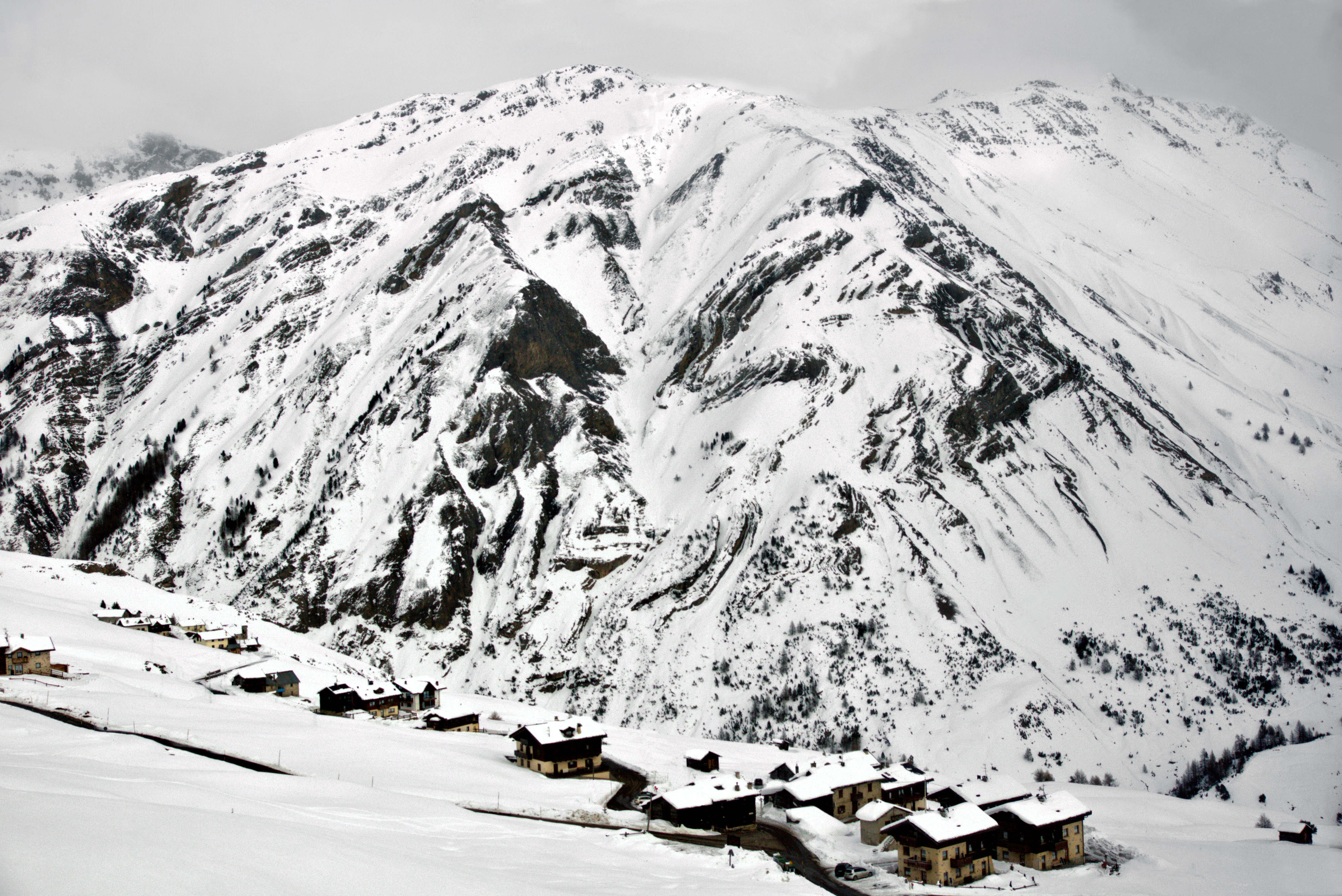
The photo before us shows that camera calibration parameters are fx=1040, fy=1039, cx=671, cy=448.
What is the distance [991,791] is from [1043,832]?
34.0 feet

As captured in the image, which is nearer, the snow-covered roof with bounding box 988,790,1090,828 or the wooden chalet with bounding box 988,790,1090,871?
the snow-covered roof with bounding box 988,790,1090,828

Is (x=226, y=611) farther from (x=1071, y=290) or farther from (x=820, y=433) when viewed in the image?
(x=1071, y=290)

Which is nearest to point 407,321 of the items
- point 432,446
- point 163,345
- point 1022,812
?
point 432,446

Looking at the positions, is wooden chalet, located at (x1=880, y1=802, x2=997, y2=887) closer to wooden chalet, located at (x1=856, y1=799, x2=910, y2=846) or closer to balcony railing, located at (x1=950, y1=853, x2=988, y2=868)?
balcony railing, located at (x1=950, y1=853, x2=988, y2=868)

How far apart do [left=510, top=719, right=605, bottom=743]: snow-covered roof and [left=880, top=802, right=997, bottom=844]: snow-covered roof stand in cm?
1980

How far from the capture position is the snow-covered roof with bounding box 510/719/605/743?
61.2 meters

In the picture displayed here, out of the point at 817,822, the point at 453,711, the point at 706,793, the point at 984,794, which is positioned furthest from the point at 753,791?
the point at 453,711

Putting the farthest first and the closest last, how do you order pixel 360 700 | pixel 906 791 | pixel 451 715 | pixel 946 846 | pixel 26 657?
1. pixel 451 715
2. pixel 360 700
3. pixel 26 657
4. pixel 906 791
5. pixel 946 846

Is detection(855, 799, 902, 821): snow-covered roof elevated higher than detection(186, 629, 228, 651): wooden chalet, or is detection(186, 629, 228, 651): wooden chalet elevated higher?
detection(186, 629, 228, 651): wooden chalet

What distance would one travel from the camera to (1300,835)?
2138 inches

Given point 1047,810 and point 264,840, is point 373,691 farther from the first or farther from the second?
point 264,840

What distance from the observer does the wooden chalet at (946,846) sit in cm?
4753

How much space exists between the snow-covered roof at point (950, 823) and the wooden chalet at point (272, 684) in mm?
46526

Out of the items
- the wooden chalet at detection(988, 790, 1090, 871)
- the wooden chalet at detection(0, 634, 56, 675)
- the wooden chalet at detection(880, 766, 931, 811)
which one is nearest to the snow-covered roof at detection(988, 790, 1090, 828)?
the wooden chalet at detection(988, 790, 1090, 871)
